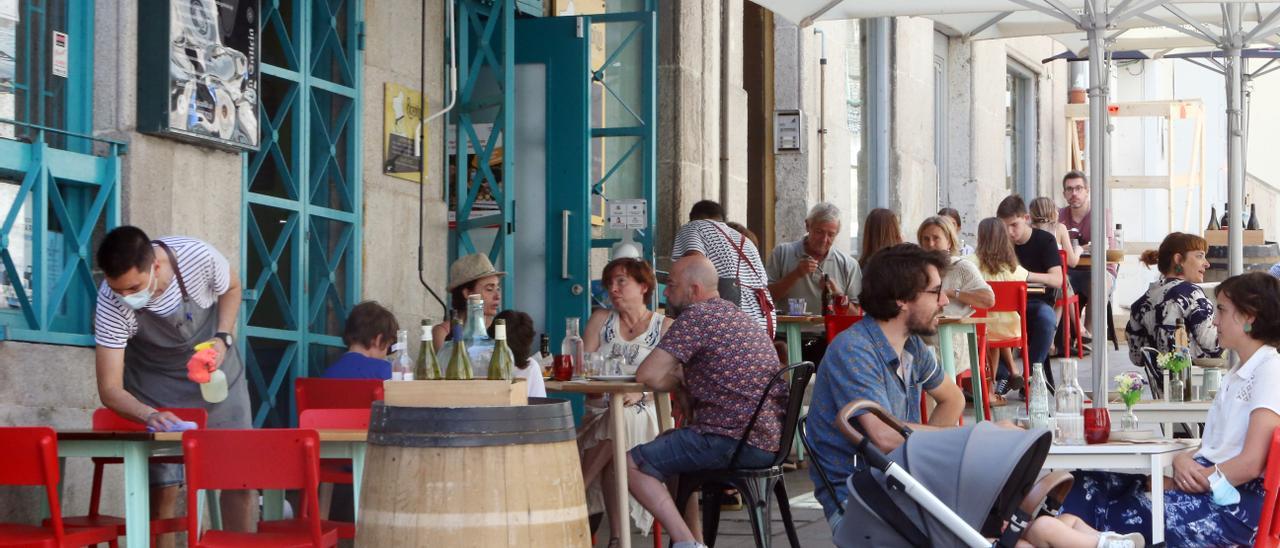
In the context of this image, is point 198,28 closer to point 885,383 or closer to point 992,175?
point 885,383

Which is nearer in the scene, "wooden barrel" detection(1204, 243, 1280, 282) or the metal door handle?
the metal door handle

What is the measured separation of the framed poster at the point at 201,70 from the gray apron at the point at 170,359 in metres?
1.04

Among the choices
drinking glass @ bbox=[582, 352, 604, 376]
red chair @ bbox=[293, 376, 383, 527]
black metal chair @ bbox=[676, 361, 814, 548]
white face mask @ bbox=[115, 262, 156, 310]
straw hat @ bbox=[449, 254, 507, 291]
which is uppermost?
straw hat @ bbox=[449, 254, 507, 291]

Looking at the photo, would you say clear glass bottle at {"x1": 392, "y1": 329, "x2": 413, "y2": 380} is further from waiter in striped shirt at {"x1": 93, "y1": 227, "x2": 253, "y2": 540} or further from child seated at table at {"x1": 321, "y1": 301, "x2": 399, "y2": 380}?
child seated at table at {"x1": 321, "y1": 301, "x2": 399, "y2": 380}

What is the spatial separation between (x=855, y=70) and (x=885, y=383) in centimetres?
1115

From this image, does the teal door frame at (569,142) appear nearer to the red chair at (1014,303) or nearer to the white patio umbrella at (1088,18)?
the white patio umbrella at (1088,18)

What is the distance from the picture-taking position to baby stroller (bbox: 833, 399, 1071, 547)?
4.34m

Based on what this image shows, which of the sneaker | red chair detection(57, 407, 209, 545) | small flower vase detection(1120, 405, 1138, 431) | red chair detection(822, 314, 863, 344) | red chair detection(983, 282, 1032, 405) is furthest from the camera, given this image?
red chair detection(983, 282, 1032, 405)

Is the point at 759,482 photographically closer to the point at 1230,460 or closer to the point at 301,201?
the point at 1230,460

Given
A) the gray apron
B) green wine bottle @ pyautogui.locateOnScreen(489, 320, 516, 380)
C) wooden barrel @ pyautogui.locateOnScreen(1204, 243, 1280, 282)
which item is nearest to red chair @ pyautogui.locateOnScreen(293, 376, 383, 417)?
the gray apron

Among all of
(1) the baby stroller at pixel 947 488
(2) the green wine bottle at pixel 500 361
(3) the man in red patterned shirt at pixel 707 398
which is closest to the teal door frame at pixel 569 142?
Result: (3) the man in red patterned shirt at pixel 707 398

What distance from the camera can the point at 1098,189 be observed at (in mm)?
8492

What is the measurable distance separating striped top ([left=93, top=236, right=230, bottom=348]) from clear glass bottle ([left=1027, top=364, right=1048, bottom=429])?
3017 mm

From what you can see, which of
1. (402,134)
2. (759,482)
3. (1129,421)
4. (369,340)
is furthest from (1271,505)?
(402,134)
